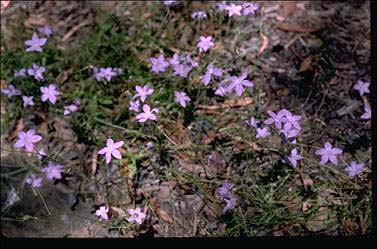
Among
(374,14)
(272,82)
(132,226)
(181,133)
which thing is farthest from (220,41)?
(132,226)

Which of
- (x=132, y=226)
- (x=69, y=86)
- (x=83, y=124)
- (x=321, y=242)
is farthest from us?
(x=69, y=86)

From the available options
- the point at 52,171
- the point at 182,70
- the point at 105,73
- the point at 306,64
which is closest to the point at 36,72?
the point at 105,73

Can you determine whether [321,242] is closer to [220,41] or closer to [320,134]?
[320,134]

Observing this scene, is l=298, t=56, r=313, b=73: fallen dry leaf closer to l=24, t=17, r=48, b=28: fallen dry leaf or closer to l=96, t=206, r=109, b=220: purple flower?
l=96, t=206, r=109, b=220: purple flower

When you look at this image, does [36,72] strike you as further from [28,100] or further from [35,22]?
[35,22]

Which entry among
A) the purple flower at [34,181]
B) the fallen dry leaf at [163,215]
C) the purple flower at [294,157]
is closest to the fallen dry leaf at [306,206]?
the purple flower at [294,157]

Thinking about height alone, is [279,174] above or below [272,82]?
below

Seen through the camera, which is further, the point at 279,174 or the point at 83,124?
the point at 83,124
